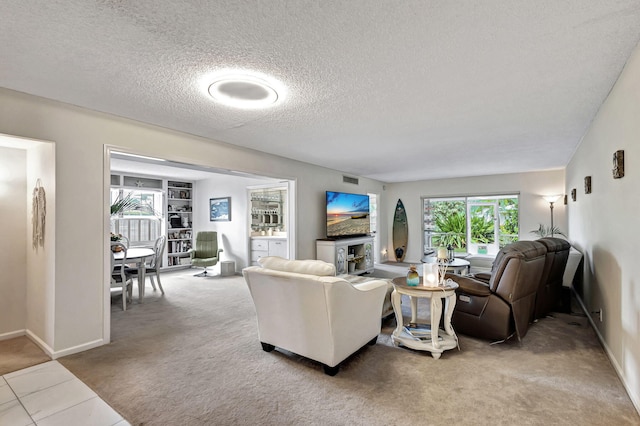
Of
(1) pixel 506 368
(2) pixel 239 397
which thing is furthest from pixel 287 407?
(1) pixel 506 368

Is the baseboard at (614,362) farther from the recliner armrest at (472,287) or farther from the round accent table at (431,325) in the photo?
the round accent table at (431,325)

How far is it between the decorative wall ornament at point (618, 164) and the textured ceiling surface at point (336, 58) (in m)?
0.57

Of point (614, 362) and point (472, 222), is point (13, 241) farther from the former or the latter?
point (472, 222)

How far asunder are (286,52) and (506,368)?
2917 millimetres

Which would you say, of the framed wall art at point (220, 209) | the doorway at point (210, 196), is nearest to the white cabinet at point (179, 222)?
the doorway at point (210, 196)

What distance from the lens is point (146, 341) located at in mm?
3059

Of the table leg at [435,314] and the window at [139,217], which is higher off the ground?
the window at [139,217]

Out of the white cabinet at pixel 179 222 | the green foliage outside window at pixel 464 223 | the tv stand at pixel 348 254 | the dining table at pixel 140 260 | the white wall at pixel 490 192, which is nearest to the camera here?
the dining table at pixel 140 260

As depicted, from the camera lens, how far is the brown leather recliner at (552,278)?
3.38 meters

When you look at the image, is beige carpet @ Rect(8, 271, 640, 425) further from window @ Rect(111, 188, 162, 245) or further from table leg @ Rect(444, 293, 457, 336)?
window @ Rect(111, 188, 162, 245)

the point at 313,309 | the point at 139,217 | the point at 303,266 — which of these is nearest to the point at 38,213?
the point at 303,266

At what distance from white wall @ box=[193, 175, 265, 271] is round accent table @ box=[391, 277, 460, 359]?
4295 millimetres

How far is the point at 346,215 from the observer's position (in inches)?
249

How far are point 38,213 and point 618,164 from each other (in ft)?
16.3
